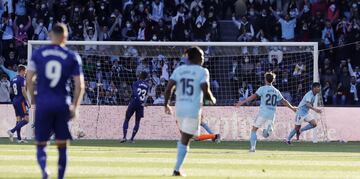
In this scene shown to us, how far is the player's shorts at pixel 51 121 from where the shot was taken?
40.0 ft

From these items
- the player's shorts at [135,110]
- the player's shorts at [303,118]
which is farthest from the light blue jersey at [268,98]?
the player's shorts at [135,110]

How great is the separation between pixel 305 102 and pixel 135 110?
5113 millimetres

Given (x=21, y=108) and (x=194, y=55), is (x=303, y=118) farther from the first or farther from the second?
(x=194, y=55)

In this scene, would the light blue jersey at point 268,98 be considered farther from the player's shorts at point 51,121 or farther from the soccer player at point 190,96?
the player's shorts at point 51,121

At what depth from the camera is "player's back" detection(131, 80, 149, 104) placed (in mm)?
26469

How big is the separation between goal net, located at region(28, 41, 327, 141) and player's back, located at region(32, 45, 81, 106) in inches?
660

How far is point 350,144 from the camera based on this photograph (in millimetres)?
26844

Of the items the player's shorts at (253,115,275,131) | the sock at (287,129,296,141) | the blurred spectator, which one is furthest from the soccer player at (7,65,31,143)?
the blurred spectator

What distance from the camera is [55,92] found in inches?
483

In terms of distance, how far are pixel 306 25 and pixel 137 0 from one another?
670 cm

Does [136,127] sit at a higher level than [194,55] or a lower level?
lower

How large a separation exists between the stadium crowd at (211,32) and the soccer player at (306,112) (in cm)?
212

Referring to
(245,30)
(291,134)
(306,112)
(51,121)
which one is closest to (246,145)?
(291,134)

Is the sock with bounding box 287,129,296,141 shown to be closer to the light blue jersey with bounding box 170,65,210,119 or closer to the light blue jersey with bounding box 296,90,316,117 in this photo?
the light blue jersey with bounding box 296,90,316,117
